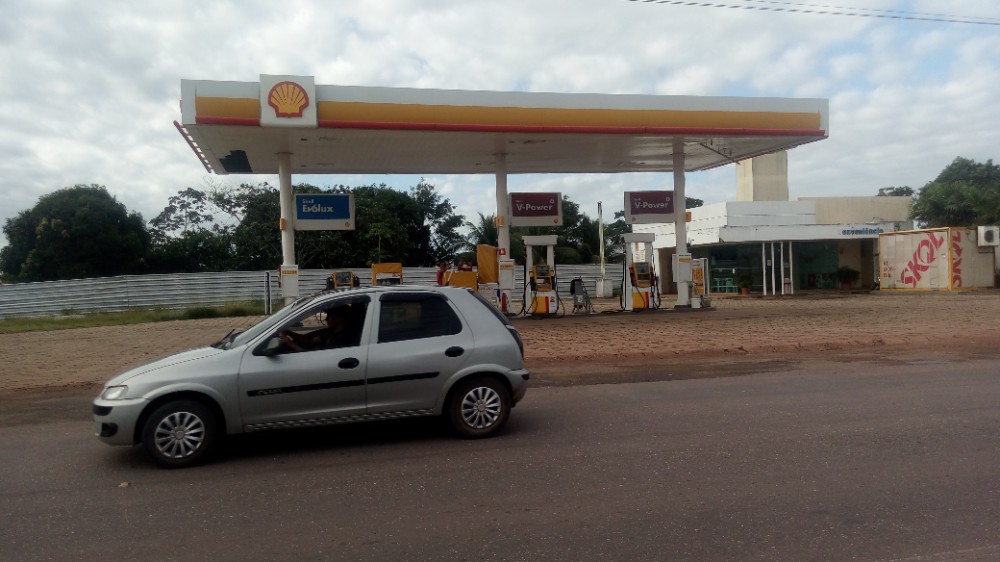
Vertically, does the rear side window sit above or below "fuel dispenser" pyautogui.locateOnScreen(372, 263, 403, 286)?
below

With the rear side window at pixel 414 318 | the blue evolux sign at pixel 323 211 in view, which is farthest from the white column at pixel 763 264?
the rear side window at pixel 414 318

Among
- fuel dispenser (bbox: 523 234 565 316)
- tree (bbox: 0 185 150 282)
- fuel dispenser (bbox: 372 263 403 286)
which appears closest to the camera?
fuel dispenser (bbox: 372 263 403 286)

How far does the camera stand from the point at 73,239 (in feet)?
131

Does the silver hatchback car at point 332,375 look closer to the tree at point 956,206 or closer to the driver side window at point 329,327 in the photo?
the driver side window at point 329,327

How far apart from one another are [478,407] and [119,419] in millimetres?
3179

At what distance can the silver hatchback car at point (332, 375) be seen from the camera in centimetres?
621

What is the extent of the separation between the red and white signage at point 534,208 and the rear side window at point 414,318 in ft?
47.6

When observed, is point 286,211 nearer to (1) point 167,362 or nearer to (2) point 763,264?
(1) point 167,362

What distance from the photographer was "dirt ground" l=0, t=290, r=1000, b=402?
471 inches

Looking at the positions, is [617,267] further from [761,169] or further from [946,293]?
[946,293]

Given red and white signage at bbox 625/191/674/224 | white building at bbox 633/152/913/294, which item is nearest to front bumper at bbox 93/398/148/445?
red and white signage at bbox 625/191/674/224

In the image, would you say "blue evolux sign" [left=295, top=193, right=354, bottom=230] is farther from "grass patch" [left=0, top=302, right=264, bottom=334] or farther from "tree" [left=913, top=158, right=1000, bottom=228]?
"tree" [left=913, top=158, right=1000, bottom=228]

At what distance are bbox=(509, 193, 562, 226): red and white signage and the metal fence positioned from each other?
10.2 meters

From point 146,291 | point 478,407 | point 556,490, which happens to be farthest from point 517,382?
point 146,291
